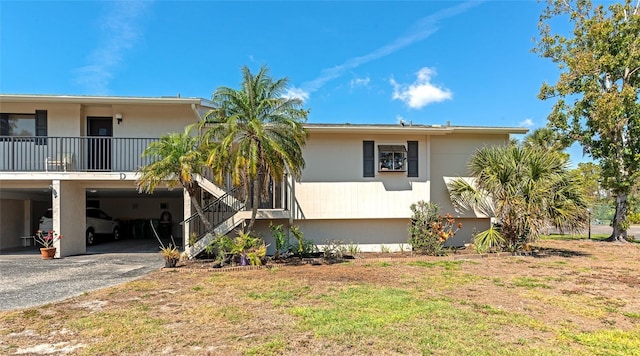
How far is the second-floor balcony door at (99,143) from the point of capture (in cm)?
1186

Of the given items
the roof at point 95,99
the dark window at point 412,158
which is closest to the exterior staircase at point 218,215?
the roof at point 95,99

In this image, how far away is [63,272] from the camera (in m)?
9.12

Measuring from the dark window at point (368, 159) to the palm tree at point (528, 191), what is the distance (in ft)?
11.8

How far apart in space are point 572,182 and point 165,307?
12.4 meters

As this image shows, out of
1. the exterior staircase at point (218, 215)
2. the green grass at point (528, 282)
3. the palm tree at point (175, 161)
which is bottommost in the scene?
the green grass at point (528, 282)

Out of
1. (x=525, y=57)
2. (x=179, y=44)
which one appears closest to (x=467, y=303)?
(x=179, y=44)

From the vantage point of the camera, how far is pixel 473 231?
44.1 feet

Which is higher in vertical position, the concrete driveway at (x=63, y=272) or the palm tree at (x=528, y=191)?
the palm tree at (x=528, y=191)

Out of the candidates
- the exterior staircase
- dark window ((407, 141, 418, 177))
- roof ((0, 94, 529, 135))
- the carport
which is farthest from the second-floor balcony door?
dark window ((407, 141, 418, 177))

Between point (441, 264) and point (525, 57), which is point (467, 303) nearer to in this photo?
point (441, 264)

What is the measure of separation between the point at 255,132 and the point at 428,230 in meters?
6.64

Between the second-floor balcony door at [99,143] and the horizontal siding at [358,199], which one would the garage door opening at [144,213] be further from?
the horizontal siding at [358,199]

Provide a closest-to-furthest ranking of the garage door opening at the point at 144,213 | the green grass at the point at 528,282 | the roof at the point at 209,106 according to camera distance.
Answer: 1. the green grass at the point at 528,282
2. the roof at the point at 209,106
3. the garage door opening at the point at 144,213

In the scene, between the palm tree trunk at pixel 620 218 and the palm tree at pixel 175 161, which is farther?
the palm tree trunk at pixel 620 218
